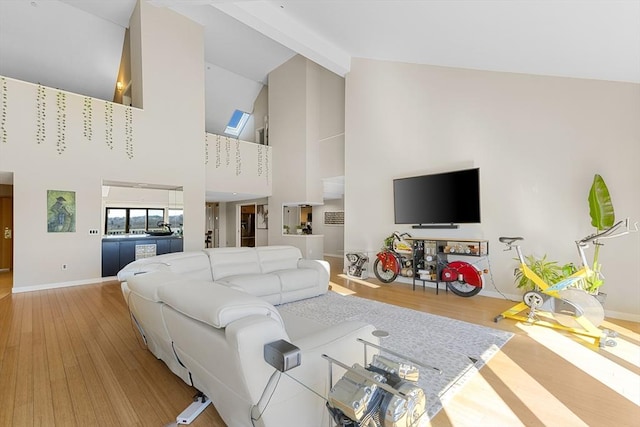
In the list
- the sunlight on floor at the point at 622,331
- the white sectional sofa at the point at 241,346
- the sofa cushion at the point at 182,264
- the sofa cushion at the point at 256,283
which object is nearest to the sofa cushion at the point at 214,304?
the white sectional sofa at the point at 241,346

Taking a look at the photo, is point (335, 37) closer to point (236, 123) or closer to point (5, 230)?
point (236, 123)

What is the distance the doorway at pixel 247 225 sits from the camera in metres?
10.8

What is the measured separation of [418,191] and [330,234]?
202 inches

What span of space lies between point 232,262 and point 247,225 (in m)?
7.07

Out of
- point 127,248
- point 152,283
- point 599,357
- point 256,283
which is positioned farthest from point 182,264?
point 599,357

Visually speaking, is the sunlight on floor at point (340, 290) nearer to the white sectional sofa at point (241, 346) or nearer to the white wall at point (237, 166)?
the white sectional sofa at point (241, 346)

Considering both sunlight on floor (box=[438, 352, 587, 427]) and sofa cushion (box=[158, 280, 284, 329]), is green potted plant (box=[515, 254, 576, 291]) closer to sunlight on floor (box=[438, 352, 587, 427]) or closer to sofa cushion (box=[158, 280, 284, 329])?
sunlight on floor (box=[438, 352, 587, 427])

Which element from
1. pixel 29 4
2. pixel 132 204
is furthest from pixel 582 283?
pixel 29 4

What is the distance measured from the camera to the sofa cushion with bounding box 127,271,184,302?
1.78 metres

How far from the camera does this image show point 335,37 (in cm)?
576

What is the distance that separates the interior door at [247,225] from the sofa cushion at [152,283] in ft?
28.4

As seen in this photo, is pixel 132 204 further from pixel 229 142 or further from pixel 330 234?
pixel 330 234

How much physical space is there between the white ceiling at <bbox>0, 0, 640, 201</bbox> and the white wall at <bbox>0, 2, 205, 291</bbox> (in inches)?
44.0

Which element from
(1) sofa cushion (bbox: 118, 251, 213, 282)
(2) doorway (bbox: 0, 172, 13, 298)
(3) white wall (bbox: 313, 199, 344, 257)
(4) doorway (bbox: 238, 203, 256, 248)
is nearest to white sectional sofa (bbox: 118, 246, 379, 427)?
(1) sofa cushion (bbox: 118, 251, 213, 282)
